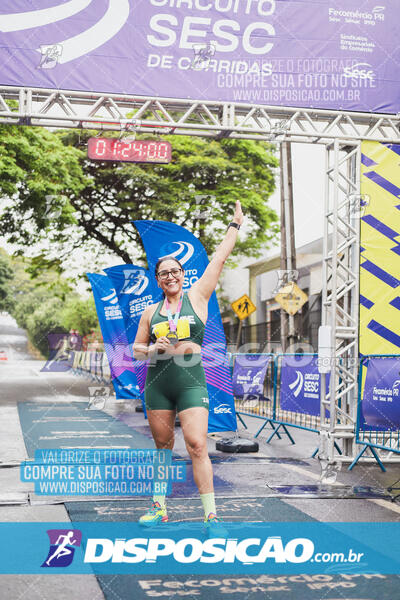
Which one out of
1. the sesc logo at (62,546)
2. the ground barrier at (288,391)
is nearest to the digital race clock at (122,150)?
the ground barrier at (288,391)

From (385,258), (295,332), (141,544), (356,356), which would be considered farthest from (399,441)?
(295,332)

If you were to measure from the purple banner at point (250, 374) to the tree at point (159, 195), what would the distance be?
10548mm

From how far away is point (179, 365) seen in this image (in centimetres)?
495

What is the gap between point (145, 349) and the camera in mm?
5078

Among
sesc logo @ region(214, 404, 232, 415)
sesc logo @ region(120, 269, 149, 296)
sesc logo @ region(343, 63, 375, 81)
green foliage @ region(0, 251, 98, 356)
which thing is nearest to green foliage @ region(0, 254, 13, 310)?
green foliage @ region(0, 251, 98, 356)

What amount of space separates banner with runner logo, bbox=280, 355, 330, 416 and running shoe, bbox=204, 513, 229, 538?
198 inches

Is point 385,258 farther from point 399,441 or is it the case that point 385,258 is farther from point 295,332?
point 295,332

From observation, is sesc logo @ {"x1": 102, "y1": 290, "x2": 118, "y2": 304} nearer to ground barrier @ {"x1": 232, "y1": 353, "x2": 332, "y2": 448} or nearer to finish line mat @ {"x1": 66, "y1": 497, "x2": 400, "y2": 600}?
ground barrier @ {"x1": 232, "y1": 353, "x2": 332, "y2": 448}

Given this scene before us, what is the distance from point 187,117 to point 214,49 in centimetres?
89

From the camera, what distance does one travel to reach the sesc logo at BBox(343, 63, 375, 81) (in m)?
8.77

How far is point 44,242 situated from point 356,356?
57.3ft

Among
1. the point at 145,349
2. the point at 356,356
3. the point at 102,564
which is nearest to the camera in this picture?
the point at 102,564

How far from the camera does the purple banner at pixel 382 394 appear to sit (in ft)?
25.4

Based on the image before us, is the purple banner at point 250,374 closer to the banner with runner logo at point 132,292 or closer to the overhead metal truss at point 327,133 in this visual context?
the banner with runner logo at point 132,292
